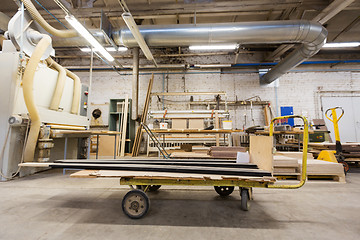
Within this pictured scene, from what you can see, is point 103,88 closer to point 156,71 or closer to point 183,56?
point 156,71

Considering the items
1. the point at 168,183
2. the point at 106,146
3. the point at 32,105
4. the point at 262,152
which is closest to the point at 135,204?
the point at 168,183

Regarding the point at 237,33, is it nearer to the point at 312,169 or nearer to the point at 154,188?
the point at 312,169

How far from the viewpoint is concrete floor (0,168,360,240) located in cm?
137

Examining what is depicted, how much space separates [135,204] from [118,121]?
6092 mm

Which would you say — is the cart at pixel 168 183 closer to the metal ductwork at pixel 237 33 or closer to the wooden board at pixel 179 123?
the metal ductwork at pixel 237 33

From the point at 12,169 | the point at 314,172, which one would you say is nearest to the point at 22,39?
the point at 12,169

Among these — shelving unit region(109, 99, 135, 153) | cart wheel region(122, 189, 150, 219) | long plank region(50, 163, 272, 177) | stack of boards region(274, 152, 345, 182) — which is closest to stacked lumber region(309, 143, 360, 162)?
stack of boards region(274, 152, 345, 182)

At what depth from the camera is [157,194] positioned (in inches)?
88.9

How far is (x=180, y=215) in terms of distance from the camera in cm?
167

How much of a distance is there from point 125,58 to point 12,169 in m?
5.87

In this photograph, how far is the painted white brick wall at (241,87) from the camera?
22.8ft

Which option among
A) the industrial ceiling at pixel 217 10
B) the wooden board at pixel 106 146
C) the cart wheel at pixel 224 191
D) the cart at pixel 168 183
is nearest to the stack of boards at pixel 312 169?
the cart wheel at pixel 224 191

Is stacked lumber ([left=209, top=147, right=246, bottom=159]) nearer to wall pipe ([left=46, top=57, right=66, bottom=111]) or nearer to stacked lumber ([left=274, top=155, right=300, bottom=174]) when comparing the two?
stacked lumber ([left=274, top=155, right=300, bottom=174])

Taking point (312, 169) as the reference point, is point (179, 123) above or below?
above
